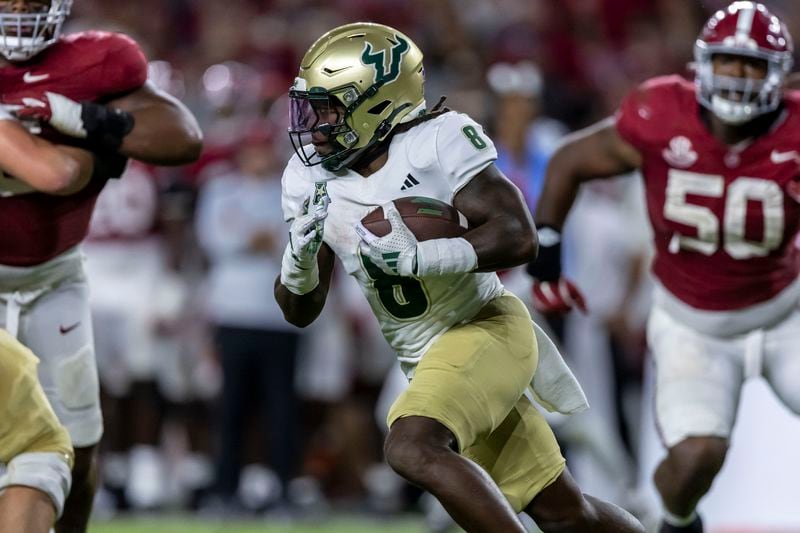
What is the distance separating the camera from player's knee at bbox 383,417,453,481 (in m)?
3.54

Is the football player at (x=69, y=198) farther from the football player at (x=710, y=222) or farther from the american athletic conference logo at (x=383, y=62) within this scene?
the football player at (x=710, y=222)

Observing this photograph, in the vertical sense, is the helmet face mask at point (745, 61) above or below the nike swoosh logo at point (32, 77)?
above

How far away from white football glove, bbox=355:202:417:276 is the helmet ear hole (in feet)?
0.97

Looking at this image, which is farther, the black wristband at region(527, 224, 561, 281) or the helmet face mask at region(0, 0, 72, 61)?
→ the black wristband at region(527, 224, 561, 281)

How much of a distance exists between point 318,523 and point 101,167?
2848 mm

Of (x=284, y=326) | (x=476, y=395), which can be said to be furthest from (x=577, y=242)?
(x=476, y=395)

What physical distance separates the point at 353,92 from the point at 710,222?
1557 millimetres

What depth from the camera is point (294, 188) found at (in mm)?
3975

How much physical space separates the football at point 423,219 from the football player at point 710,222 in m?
1.20

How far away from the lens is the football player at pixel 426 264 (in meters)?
3.68

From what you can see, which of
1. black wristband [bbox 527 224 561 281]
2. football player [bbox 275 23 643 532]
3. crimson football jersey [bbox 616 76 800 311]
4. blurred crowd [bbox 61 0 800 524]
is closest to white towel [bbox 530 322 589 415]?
football player [bbox 275 23 643 532]

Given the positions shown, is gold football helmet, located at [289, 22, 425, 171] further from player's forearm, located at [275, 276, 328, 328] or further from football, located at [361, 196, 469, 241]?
player's forearm, located at [275, 276, 328, 328]

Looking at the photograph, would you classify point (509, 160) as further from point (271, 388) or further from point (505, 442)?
point (505, 442)

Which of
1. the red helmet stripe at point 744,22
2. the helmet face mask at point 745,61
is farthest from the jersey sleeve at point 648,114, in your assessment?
the red helmet stripe at point 744,22
